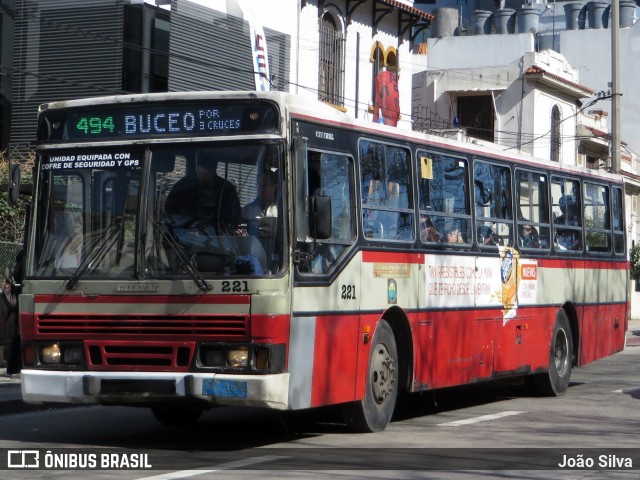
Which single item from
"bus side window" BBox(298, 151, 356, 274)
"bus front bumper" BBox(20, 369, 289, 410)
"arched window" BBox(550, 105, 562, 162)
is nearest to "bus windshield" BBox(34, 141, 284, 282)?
"bus side window" BBox(298, 151, 356, 274)

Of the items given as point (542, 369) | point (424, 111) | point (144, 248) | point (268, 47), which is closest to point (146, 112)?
point (144, 248)

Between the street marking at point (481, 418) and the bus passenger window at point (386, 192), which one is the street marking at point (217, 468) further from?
the street marking at point (481, 418)

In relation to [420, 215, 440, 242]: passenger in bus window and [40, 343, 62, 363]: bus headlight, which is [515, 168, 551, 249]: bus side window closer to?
[420, 215, 440, 242]: passenger in bus window

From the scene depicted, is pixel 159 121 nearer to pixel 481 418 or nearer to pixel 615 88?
pixel 481 418

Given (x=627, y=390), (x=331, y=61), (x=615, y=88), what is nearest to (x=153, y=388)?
(x=627, y=390)

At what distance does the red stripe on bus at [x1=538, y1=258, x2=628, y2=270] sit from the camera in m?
16.0

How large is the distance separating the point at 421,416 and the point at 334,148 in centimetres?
390

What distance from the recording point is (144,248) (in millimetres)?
10523

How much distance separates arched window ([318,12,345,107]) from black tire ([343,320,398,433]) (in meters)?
19.3

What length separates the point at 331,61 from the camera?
31.6m

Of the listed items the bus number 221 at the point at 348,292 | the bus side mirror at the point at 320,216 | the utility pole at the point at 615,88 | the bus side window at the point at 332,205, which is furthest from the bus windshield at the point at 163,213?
the utility pole at the point at 615,88

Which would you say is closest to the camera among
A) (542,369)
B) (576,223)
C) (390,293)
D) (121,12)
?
(390,293)

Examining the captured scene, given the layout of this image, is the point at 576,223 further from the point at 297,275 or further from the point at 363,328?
the point at 297,275

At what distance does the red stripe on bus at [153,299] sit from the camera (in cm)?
1017
